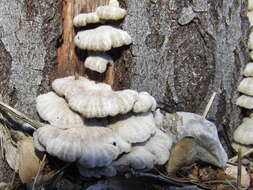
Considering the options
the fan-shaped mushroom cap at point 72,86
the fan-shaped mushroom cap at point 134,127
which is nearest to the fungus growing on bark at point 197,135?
the fan-shaped mushroom cap at point 134,127

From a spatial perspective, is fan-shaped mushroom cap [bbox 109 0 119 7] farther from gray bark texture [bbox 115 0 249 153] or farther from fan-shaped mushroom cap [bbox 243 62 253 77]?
fan-shaped mushroom cap [bbox 243 62 253 77]

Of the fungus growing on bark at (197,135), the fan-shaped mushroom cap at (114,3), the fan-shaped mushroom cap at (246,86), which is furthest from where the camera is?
the fan-shaped mushroom cap at (246,86)

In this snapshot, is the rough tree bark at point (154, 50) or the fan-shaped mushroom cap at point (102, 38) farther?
the rough tree bark at point (154, 50)

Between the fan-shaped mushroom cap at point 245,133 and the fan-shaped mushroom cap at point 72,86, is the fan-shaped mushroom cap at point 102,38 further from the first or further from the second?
the fan-shaped mushroom cap at point 245,133

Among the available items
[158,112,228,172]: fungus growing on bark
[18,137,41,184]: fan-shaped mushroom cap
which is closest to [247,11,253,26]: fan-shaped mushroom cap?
[158,112,228,172]: fungus growing on bark

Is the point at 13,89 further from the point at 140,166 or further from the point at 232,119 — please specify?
the point at 232,119

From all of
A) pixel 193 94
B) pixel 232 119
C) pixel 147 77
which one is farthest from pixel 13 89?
pixel 232 119
